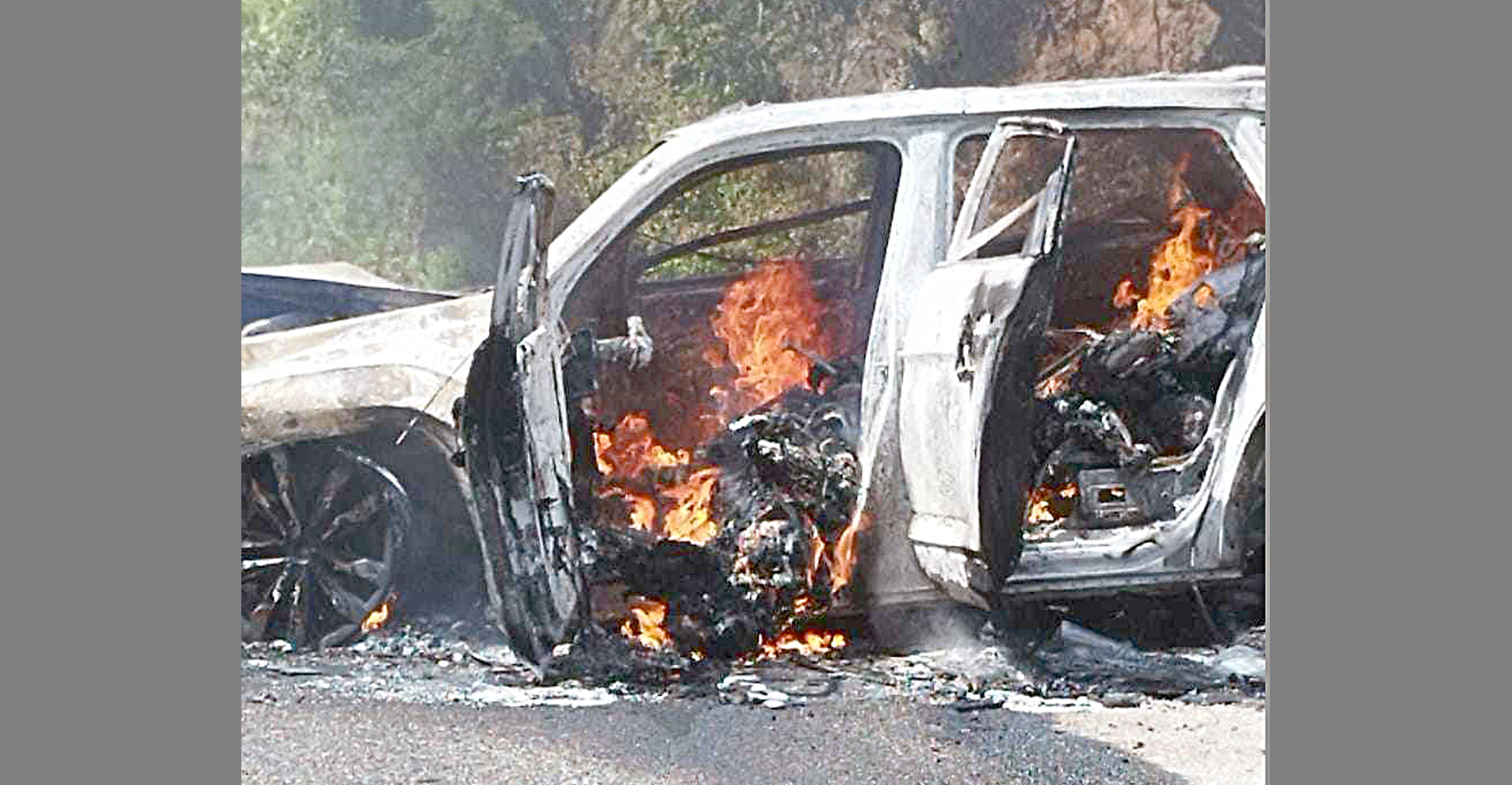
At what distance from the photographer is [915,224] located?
4723 mm

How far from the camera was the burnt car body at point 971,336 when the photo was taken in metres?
4.70

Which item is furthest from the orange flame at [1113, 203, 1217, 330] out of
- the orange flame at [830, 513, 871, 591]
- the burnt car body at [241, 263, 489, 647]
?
the burnt car body at [241, 263, 489, 647]

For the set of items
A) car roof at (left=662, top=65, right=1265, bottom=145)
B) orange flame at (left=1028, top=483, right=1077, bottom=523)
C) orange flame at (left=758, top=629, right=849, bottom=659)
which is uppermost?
car roof at (left=662, top=65, right=1265, bottom=145)

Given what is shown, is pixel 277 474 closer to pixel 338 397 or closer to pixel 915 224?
pixel 338 397

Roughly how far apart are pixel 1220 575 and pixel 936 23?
4.87 ft

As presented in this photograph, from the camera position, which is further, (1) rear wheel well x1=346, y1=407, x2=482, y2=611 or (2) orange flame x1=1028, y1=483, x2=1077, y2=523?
(1) rear wheel well x1=346, y1=407, x2=482, y2=611

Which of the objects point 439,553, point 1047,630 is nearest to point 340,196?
point 439,553

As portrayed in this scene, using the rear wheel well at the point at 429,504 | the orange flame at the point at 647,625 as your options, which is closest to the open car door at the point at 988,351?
the orange flame at the point at 647,625

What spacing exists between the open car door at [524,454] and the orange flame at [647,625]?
0.12 meters

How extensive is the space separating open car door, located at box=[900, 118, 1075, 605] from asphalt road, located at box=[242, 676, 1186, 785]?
344mm

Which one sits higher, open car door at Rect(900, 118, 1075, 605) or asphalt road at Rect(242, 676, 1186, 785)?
open car door at Rect(900, 118, 1075, 605)

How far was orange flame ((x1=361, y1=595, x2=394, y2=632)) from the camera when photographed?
4898 mm

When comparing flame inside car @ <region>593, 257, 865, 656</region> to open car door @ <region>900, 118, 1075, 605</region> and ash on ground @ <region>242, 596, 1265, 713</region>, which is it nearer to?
ash on ground @ <region>242, 596, 1265, 713</region>

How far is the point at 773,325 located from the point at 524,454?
2.20 ft
